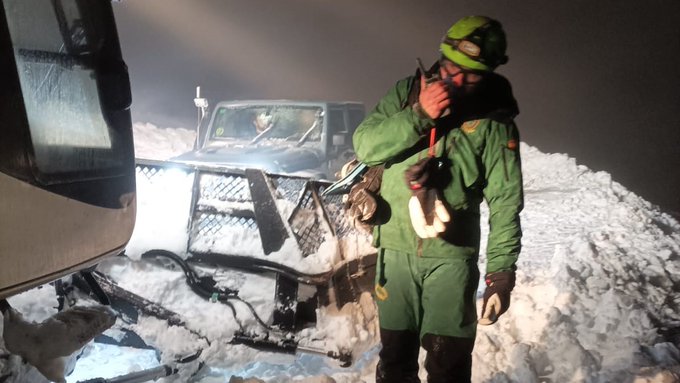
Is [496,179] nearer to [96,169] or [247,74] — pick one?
[96,169]

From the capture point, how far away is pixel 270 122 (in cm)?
738

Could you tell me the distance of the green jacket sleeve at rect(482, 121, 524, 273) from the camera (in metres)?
2.24

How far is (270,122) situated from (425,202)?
5.49 m

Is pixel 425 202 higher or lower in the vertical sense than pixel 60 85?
lower

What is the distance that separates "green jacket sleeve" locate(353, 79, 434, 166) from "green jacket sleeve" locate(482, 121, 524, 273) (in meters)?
0.39

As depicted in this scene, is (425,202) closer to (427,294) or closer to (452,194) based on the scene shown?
(452,194)

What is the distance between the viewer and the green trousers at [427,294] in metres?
2.27

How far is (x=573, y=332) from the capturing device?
11.4 feet

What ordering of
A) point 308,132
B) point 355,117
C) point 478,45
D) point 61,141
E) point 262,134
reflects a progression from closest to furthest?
1. point 61,141
2. point 478,45
3. point 308,132
4. point 262,134
5. point 355,117

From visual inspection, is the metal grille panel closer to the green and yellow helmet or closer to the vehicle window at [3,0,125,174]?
the vehicle window at [3,0,125,174]

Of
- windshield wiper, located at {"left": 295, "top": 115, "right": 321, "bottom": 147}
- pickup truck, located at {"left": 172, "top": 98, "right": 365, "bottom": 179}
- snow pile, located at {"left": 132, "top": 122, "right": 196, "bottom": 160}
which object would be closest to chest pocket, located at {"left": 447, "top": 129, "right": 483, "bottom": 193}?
pickup truck, located at {"left": 172, "top": 98, "right": 365, "bottom": 179}

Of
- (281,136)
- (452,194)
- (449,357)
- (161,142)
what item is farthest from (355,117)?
(161,142)

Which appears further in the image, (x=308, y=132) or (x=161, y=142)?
(x=161, y=142)

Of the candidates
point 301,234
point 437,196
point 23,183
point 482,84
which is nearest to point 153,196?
point 301,234
